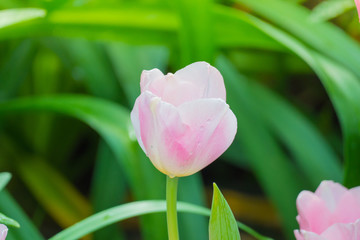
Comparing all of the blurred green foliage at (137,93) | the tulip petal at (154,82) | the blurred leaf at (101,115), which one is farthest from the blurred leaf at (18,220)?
the tulip petal at (154,82)

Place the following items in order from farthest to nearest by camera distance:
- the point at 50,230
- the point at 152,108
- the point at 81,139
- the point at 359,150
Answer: the point at 81,139 < the point at 50,230 < the point at 359,150 < the point at 152,108

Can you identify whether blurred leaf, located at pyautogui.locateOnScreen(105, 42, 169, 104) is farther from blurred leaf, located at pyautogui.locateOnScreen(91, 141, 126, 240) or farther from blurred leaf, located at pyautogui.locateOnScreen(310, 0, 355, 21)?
blurred leaf, located at pyautogui.locateOnScreen(310, 0, 355, 21)

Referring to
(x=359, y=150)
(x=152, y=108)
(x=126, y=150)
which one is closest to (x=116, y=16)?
(x=126, y=150)

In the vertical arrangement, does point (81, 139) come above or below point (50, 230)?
above

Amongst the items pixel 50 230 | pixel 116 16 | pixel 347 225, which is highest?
pixel 116 16

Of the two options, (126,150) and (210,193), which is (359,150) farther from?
(210,193)

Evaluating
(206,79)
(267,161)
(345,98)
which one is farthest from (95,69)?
(206,79)
